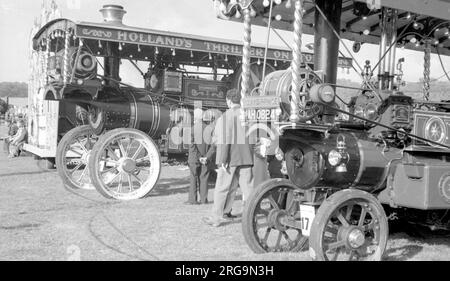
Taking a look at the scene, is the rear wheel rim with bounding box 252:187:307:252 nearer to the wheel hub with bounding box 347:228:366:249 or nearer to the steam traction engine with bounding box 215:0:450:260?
the steam traction engine with bounding box 215:0:450:260

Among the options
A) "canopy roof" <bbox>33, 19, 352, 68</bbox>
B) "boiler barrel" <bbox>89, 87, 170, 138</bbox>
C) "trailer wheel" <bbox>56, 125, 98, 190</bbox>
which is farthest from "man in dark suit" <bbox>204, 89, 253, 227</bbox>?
"canopy roof" <bbox>33, 19, 352, 68</bbox>

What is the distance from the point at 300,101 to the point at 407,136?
3.83 ft

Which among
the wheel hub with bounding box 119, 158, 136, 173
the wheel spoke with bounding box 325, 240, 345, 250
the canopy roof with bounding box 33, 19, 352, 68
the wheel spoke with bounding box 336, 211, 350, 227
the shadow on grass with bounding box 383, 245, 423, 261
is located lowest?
the shadow on grass with bounding box 383, 245, 423, 261

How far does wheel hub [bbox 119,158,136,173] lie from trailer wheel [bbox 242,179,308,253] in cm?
346

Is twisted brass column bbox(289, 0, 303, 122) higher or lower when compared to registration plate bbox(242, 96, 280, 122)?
higher

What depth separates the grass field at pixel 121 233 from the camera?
4.41 metres

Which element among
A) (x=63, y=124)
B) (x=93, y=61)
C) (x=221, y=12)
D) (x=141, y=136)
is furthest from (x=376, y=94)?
(x=63, y=124)

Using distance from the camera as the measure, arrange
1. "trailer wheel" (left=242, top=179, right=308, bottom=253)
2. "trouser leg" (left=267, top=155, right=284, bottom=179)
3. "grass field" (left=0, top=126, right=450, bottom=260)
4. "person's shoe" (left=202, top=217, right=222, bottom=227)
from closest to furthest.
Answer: "trailer wheel" (left=242, top=179, right=308, bottom=253), "grass field" (left=0, top=126, right=450, bottom=260), "trouser leg" (left=267, top=155, right=284, bottom=179), "person's shoe" (left=202, top=217, right=222, bottom=227)

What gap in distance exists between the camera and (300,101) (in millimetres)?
3787

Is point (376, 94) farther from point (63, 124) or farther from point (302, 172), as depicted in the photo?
point (63, 124)

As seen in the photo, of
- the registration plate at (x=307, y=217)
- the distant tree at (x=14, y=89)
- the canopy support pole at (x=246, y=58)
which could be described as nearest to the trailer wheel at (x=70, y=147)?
the canopy support pole at (x=246, y=58)

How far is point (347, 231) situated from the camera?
150 inches

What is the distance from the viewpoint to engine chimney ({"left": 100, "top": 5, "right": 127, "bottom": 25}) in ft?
33.2

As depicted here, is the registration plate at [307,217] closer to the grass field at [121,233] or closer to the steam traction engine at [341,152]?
the steam traction engine at [341,152]
